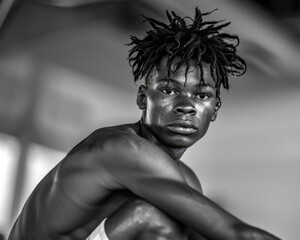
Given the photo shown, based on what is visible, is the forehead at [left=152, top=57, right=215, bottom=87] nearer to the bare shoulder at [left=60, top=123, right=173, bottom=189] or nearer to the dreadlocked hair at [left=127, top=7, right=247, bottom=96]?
the dreadlocked hair at [left=127, top=7, right=247, bottom=96]

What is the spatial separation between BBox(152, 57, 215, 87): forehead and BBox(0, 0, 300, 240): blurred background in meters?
0.94

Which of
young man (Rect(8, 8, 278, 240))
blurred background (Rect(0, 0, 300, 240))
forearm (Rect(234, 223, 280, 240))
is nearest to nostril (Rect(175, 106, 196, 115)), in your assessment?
young man (Rect(8, 8, 278, 240))

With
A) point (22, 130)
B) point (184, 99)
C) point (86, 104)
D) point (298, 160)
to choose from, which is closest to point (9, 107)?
point (22, 130)

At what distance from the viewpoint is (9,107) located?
6.39 feet

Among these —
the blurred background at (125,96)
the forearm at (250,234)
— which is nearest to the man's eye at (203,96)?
the forearm at (250,234)

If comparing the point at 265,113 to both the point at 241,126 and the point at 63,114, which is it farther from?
the point at 63,114

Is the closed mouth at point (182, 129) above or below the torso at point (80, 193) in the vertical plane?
above

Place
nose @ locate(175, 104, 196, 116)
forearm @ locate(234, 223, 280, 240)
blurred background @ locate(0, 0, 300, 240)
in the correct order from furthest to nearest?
blurred background @ locate(0, 0, 300, 240) < nose @ locate(175, 104, 196, 116) < forearm @ locate(234, 223, 280, 240)

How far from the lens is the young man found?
886mm

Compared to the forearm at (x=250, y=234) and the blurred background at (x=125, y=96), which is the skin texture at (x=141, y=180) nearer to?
the forearm at (x=250, y=234)

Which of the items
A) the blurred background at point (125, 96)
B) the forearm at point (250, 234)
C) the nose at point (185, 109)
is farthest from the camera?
the blurred background at point (125, 96)

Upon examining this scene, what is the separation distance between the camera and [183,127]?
3.26ft

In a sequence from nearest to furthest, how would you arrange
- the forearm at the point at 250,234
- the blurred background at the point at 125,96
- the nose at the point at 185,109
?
1. the forearm at the point at 250,234
2. the nose at the point at 185,109
3. the blurred background at the point at 125,96

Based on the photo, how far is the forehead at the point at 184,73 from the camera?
0.99 m
